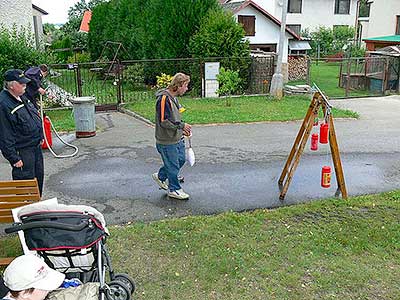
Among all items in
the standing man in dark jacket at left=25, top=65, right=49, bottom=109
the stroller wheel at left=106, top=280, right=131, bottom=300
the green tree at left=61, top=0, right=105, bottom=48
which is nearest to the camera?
the stroller wheel at left=106, top=280, right=131, bottom=300

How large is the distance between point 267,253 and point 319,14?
3879 centimetres

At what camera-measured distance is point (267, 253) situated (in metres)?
4.84

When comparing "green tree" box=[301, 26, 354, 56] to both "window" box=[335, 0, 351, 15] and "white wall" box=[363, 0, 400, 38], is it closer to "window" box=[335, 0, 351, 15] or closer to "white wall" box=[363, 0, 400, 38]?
"window" box=[335, 0, 351, 15]

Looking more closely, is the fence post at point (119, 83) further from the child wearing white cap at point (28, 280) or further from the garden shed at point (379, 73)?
the child wearing white cap at point (28, 280)

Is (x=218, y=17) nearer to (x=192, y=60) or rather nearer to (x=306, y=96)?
(x=192, y=60)

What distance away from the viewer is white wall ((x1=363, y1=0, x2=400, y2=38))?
111 feet

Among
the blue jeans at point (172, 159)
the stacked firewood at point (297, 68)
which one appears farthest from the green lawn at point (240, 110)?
the stacked firewood at point (297, 68)

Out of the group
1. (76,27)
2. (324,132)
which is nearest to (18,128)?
(324,132)

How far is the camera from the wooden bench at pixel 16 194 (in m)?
4.19

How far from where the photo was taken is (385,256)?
4.80 m

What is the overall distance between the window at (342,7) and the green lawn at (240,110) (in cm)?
2765

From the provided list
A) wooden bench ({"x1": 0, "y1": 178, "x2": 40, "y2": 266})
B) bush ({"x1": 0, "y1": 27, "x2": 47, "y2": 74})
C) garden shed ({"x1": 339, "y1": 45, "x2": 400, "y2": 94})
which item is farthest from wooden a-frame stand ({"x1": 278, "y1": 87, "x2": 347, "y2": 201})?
garden shed ({"x1": 339, "y1": 45, "x2": 400, "y2": 94})

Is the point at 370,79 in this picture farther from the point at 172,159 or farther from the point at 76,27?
the point at 76,27

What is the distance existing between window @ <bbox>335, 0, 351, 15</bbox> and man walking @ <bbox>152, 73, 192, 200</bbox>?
125ft
